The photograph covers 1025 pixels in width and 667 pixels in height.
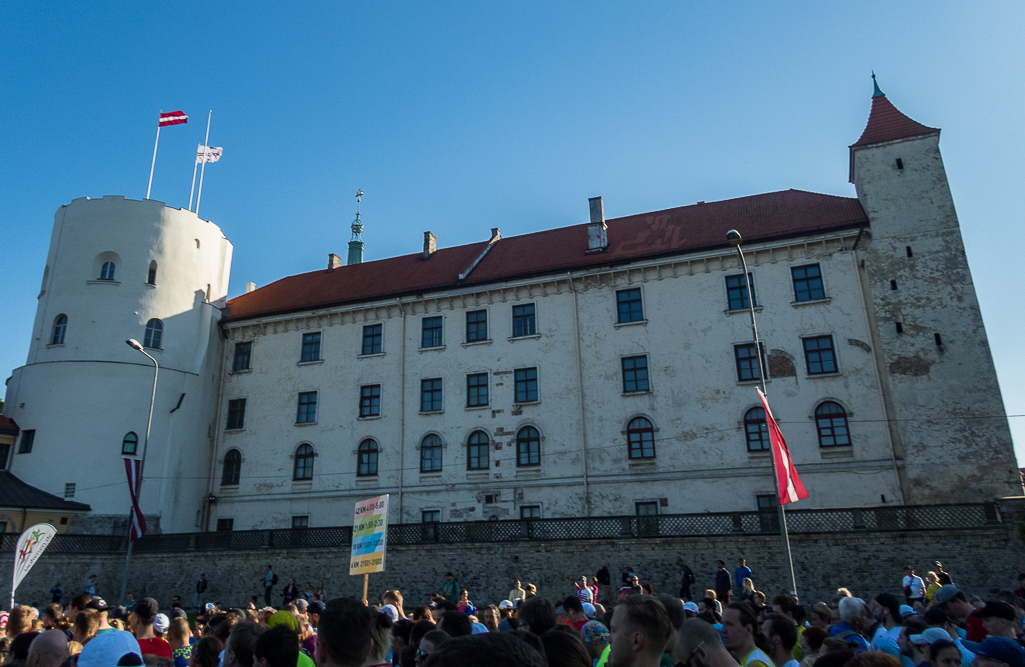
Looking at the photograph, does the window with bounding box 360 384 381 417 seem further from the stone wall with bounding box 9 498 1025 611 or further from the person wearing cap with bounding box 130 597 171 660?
the person wearing cap with bounding box 130 597 171 660

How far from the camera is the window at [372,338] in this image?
35.8 metres

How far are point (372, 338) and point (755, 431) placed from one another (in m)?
19.1

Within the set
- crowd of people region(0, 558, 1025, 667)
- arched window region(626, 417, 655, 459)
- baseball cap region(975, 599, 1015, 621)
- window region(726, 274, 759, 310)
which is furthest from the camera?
window region(726, 274, 759, 310)

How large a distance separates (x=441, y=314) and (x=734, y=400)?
14.6m

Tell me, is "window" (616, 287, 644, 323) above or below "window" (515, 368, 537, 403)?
above

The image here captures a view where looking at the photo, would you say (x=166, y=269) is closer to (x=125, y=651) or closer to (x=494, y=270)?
(x=494, y=270)

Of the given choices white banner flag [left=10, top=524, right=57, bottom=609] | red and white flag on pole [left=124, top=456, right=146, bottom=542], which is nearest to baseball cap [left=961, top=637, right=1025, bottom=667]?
white banner flag [left=10, top=524, right=57, bottom=609]

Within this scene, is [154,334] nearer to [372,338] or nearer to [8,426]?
[8,426]

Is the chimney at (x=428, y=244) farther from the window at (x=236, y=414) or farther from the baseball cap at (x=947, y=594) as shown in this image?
the baseball cap at (x=947, y=594)

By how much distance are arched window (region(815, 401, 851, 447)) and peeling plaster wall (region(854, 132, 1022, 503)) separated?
174 centimetres

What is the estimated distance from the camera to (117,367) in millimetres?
34344

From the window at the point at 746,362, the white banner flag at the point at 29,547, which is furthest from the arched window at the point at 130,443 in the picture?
the window at the point at 746,362

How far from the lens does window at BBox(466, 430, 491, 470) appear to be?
32.0 m

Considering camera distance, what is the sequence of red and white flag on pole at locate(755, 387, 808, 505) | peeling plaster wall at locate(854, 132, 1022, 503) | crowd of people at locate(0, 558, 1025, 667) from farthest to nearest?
1. peeling plaster wall at locate(854, 132, 1022, 503)
2. red and white flag on pole at locate(755, 387, 808, 505)
3. crowd of people at locate(0, 558, 1025, 667)
